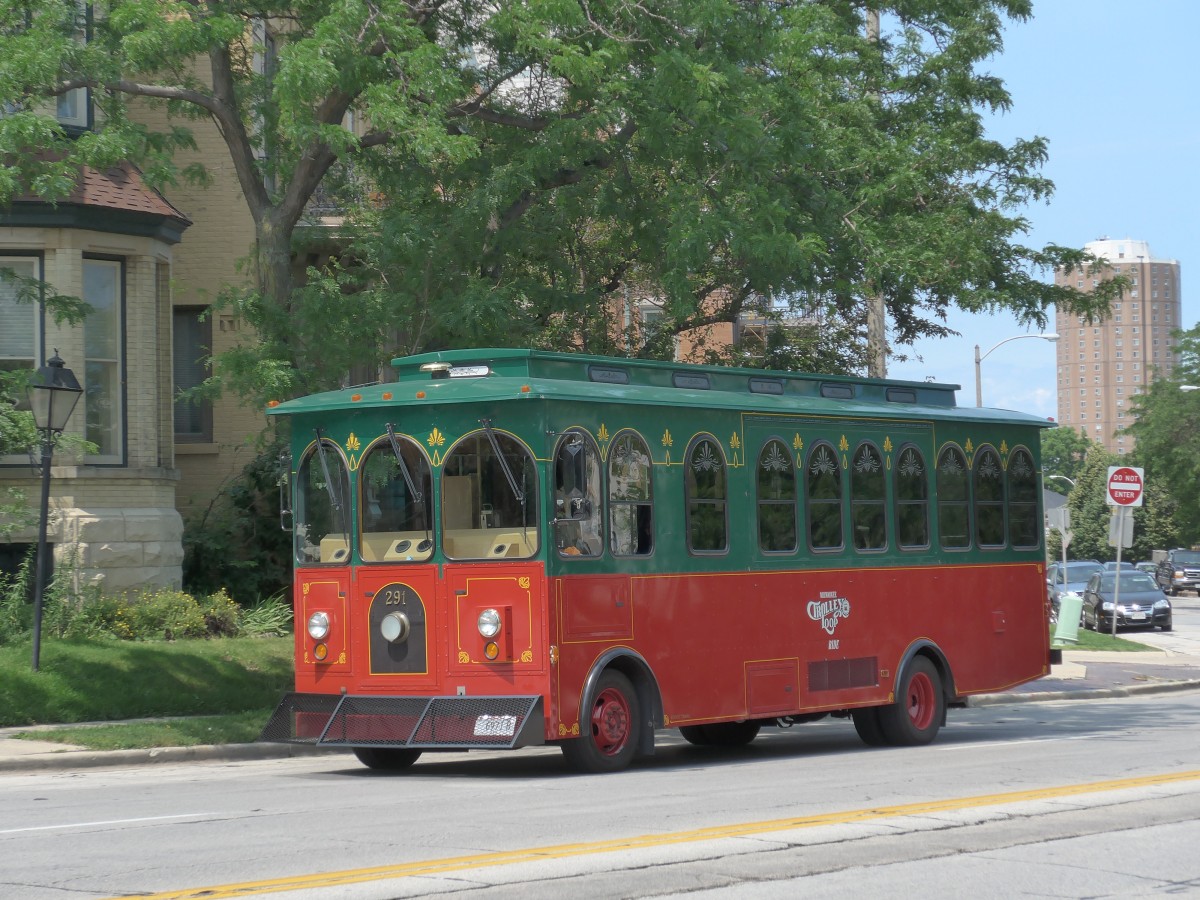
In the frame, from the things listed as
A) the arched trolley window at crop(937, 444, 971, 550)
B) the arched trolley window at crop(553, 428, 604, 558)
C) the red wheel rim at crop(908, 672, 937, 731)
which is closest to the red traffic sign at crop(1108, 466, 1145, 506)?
the arched trolley window at crop(937, 444, 971, 550)

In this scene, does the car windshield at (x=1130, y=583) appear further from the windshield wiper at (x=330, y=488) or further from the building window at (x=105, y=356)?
the windshield wiper at (x=330, y=488)

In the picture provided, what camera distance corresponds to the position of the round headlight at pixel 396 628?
1362 cm

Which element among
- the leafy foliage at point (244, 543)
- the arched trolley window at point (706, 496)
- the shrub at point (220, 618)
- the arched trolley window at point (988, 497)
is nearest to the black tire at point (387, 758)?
the arched trolley window at point (706, 496)

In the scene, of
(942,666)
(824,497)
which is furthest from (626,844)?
(942,666)

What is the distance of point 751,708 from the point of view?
1523cm

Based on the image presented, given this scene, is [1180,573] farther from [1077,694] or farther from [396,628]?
[396,628]

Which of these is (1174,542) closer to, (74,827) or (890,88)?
(890,88)

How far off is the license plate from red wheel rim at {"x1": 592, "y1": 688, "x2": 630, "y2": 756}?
0.93 metres

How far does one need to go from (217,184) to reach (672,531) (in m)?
16.2

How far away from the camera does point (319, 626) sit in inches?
556

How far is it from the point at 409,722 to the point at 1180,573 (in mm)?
68486

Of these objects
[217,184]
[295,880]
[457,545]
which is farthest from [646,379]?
[217,184]

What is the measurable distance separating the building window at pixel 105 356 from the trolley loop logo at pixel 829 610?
11494 millimetres

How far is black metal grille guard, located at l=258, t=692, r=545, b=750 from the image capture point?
12891mm
